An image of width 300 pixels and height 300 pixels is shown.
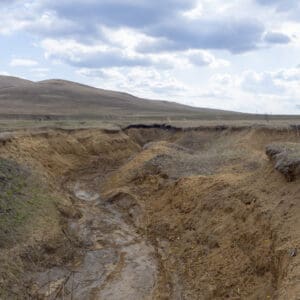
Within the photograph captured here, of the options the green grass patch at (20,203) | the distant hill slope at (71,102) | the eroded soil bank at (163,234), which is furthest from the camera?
the distant hill slope at (71,102)

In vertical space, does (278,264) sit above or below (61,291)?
above

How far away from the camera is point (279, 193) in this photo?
51.0ft

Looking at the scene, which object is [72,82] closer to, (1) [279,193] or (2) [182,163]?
(2) [182,163]

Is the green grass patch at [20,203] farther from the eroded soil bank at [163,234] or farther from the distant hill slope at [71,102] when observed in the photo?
the distant hill slope at [71,102]

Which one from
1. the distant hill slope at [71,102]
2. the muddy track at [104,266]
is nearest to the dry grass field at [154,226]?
the muddy track at [104,266]

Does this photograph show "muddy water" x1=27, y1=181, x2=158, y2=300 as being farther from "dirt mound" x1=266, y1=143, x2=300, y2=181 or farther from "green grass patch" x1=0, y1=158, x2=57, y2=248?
"dirt mound" x1=266, y1=143, x2=300, y2=181

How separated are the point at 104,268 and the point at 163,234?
404 centimetres

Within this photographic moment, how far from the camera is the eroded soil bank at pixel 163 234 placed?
13.4 metres

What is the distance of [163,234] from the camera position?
19188 mm

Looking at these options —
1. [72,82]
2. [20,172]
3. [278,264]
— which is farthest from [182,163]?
[72,82]

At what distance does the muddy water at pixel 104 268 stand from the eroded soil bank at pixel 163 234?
0.11 feet

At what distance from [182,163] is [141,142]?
16627 millimetres

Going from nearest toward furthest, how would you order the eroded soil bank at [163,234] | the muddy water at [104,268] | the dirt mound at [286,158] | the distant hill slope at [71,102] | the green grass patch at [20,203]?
the eroded soil bank at [163,234], the muddy water at [104,268], the dirt mound at [286,158], the green grass patch at [20,203], the distant hill slope at [71,102]

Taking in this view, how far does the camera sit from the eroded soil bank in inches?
527
